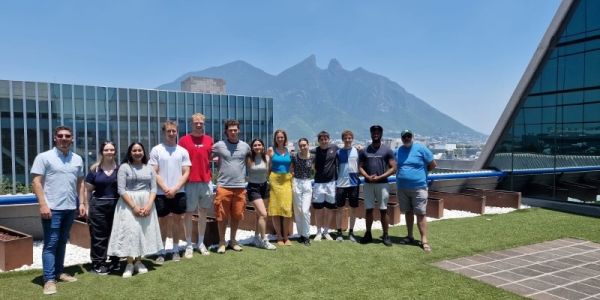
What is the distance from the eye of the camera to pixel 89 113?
193 feet

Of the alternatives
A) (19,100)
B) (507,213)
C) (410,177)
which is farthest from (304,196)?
(19,100)

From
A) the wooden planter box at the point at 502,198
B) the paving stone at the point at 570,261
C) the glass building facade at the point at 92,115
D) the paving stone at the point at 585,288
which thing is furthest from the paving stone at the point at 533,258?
the glass building facade at the point at 92,115

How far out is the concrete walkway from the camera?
15.2ft

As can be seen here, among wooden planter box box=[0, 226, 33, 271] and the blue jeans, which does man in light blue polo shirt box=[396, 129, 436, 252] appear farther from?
wooden planter box box=[0, 226, 33, 271]

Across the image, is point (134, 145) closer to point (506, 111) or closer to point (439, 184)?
point (439, 184)

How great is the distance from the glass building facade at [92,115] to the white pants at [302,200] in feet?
153

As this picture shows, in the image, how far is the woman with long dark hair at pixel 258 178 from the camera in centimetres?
618

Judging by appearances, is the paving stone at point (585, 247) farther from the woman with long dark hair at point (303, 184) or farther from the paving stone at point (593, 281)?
the woman with long dark hair at point (303, 184)

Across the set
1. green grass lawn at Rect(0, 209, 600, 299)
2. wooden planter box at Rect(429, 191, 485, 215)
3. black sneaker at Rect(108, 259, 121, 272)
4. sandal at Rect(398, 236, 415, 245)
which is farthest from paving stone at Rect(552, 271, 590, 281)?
black sneaker at Rect(108, 259, 121, 272)

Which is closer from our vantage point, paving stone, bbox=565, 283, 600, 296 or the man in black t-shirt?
paving stone, bbox=565, 283, 600, 296

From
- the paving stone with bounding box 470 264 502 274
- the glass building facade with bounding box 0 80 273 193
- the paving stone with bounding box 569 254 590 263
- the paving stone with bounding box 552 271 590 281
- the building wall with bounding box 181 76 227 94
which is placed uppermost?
the building wall with bounding box 181 76 227 94

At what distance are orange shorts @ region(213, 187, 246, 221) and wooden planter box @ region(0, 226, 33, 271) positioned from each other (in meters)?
2.48

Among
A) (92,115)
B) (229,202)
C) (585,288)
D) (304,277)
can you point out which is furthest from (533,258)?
(92,115)

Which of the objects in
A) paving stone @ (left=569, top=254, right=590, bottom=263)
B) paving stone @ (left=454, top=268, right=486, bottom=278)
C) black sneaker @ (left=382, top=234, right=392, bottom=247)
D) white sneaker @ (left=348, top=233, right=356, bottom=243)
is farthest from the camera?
white sneaker @ (left=348, top=233, right=356, bottom=243)
